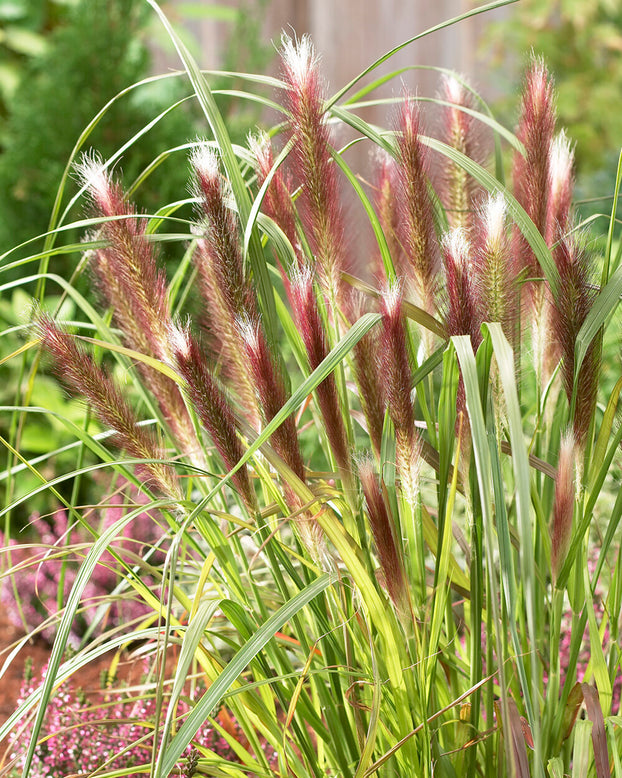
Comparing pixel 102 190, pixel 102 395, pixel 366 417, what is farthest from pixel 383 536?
pixel 102 190

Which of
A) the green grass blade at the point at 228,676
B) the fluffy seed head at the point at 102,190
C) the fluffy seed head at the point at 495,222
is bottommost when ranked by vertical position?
the green grass blade at the point at 228,676

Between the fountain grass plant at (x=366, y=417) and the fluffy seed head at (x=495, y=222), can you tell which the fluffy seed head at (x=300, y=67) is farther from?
the fluffy seed head at (x=495, y=222)

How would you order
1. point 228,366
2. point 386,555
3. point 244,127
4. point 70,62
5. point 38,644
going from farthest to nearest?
1. point 244,127
2. point 70,62
3. point 38,644
4. point 228,366
5. point 386,555

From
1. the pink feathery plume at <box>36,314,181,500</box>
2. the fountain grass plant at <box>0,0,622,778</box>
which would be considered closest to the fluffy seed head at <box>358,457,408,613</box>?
the fountain grass plant at <box>0,0,622,778</box>

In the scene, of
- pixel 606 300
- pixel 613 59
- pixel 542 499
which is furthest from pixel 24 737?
pixel 613 59

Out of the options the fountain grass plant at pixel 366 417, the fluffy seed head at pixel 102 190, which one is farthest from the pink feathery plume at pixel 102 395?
the fluffy seed head at pixel 102 190

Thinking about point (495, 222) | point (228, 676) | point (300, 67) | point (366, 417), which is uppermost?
point (300, 67)

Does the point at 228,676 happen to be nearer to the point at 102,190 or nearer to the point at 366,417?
the point at 366,417

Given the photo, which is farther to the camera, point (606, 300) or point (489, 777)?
point (489, 777)

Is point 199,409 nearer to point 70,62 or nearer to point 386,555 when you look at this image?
point 386,555

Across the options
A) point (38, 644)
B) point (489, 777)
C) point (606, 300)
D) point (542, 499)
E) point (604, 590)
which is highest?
point (606, 300)

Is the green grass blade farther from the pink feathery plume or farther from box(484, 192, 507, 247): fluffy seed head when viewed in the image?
box(484, 192, 507, 247): fluffy seed head
